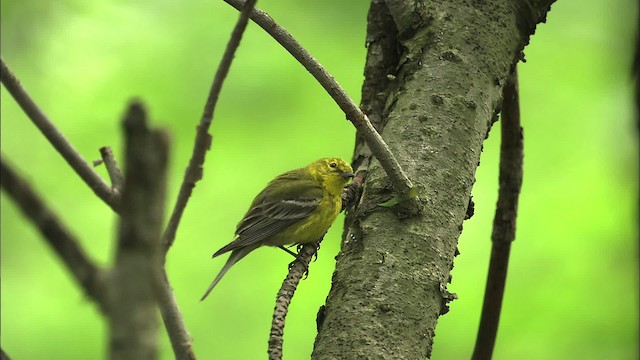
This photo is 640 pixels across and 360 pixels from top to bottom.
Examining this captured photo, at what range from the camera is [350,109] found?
262 centimetres

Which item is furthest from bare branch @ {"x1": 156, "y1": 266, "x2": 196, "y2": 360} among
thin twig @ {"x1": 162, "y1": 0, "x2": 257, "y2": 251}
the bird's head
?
the bird's head

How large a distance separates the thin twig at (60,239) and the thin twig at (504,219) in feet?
10.4

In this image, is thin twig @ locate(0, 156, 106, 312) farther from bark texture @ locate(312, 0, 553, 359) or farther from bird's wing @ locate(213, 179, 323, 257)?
bird's wing @ locate(213, 179, 323, 257)

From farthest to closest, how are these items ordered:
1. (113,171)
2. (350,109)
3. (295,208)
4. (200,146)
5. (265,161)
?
(265,161) → (295,208) → (350,109) → (113,171) → (200,146)

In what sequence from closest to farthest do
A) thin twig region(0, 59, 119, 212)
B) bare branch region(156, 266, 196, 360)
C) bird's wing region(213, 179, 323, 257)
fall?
bare branch region(156, 266, 196, 360) → thin twig region(0, 59, 119, 212) → bird's wing region(213, 179, 323, 257)

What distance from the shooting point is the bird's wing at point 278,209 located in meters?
6.41

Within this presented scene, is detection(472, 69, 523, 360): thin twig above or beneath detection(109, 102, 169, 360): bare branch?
above

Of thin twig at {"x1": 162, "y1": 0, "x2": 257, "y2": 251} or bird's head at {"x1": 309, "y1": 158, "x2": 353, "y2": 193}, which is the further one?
bird's head at {"x1": 309, "y1": 158, "x2": 353, "y2": 193}

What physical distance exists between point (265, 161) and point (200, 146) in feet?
17.4

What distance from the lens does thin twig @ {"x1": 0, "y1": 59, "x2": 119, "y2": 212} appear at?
178cm

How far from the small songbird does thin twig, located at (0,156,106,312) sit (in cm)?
523

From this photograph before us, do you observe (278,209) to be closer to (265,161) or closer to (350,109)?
(265,161)

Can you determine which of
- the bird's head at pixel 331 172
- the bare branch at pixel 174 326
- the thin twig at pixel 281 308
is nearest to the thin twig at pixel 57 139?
the bare branch at pixel 174 326

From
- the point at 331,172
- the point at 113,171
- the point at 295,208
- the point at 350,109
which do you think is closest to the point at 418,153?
the point at 350,109
